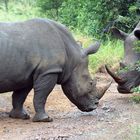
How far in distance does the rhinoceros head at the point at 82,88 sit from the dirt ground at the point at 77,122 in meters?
0.20

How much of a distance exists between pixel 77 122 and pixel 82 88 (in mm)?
634

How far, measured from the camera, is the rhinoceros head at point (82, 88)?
8023 millimetres

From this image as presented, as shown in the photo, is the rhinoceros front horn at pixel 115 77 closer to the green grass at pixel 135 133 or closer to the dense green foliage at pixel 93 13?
the green grass at pixel 135 133

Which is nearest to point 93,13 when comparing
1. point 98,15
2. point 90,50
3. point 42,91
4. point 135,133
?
point 98,15

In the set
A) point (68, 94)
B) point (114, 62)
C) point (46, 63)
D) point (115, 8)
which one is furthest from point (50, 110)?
point (115, 8)

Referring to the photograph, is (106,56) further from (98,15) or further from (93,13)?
(93,13)

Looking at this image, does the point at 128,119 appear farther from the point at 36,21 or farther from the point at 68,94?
the point at 36,21

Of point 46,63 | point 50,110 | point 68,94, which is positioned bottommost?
point 50,110

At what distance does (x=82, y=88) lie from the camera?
8055mm

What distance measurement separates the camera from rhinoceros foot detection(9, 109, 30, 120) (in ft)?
26.5

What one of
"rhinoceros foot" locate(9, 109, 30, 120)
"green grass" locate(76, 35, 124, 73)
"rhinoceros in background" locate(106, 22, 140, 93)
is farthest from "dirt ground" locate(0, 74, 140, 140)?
"green grass" locate(76, 35, 124, 73)

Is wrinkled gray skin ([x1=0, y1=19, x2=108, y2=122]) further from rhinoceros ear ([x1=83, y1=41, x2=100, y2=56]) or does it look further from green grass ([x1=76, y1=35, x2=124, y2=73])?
green grass ([x1=76, y1=35, x2=124, y2=73])

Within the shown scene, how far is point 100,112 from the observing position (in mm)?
8422

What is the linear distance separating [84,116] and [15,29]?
5.57 feet
